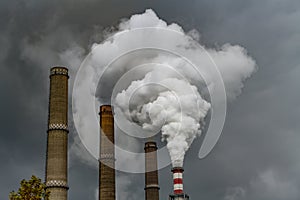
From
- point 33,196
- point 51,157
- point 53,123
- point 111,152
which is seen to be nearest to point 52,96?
point 53,123

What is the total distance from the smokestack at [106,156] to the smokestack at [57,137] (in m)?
7.14

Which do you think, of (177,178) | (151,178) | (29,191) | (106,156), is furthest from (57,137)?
(29,191)

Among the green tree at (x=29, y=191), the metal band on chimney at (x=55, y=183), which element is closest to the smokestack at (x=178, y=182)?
the metal band on chimney at (x=55, y=183)

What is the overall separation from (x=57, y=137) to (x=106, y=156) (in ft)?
32.2

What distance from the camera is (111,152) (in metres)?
68.1

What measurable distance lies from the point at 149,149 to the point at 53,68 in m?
28.7

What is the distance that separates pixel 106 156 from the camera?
222 feet

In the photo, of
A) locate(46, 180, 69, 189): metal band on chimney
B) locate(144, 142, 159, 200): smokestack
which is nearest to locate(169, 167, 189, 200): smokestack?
locate(46, 180, 69, 189): metal band on chimney

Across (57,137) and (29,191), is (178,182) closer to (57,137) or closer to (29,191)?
(57,137)

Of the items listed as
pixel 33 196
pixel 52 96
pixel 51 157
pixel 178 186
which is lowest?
pixel 33 196

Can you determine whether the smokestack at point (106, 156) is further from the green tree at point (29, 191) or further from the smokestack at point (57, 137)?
the green tree at point (29, 191)

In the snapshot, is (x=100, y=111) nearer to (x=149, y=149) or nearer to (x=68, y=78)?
(x=68, y=78)

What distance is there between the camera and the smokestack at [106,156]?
6512cm

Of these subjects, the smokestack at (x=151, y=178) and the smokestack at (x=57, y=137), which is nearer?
the smokestack at (x=57, y=137)
